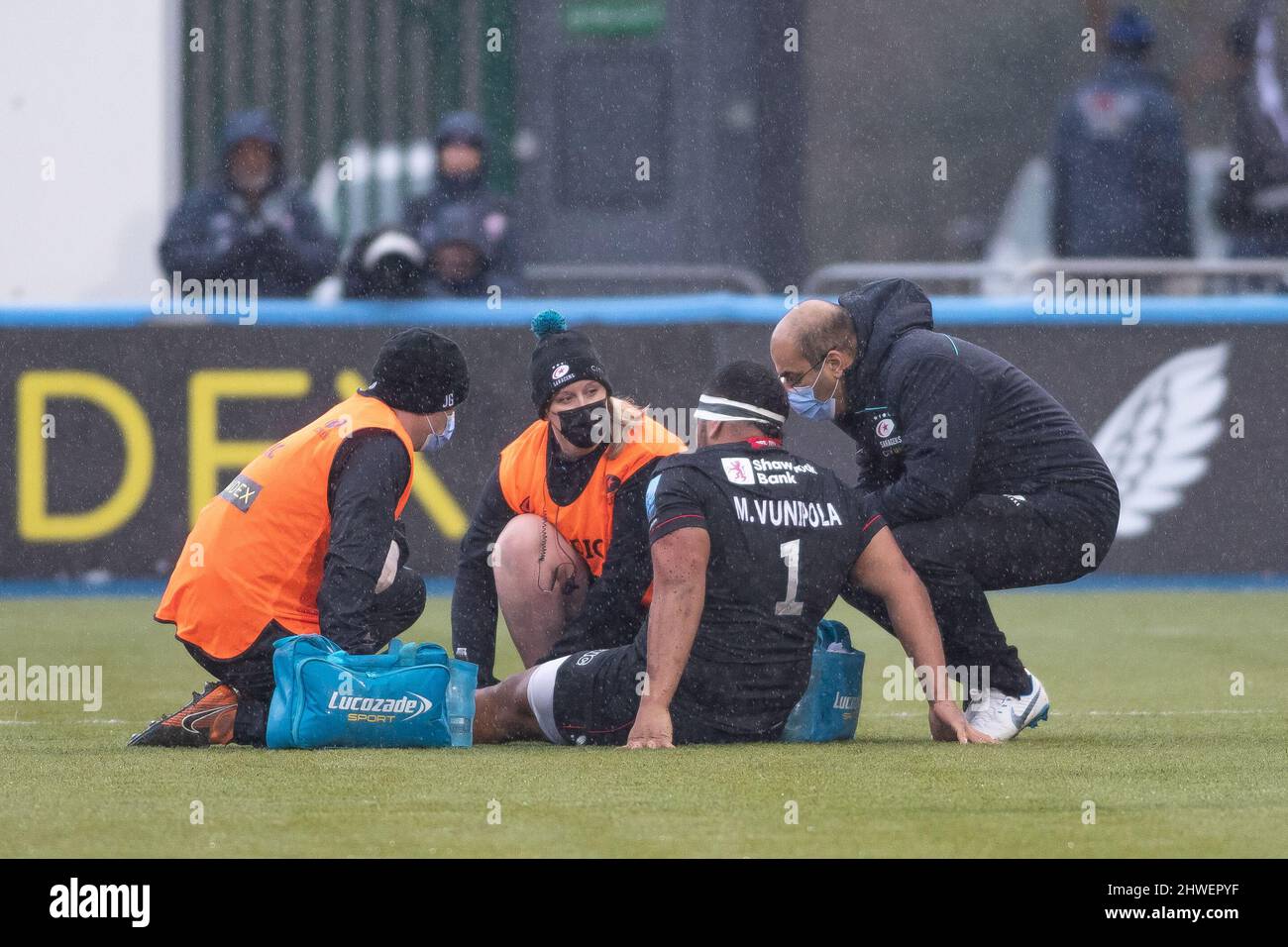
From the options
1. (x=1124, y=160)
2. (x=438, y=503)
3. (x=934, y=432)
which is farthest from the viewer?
(x=1124, y=160)

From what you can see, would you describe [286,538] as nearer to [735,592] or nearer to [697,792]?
[735,592]

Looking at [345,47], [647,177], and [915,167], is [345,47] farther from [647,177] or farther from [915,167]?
[915,167]

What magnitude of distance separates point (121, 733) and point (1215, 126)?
54.9 feet

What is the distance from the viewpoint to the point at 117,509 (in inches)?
482

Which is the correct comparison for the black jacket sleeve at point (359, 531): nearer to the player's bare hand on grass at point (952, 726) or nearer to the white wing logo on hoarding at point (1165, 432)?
the player's bare hand on grass at point (952, 726)

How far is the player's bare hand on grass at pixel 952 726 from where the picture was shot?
21.7 ft

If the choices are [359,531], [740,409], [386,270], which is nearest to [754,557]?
[740,409]

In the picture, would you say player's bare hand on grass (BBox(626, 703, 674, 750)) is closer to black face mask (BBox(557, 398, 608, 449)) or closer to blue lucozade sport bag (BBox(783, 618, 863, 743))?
blue lucozade sport bag (BBox(783, 618, 863, 743))

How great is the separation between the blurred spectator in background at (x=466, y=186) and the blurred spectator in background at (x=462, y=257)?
0.14ft

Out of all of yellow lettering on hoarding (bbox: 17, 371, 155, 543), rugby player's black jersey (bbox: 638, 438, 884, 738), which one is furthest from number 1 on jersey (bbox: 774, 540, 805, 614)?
yellow lettering on hoarding (bbox: 17, 371, 155, 543)

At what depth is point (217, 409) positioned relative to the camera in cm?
1228

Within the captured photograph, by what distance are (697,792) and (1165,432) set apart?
25.5ft

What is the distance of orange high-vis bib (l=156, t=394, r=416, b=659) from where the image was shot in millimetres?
6609

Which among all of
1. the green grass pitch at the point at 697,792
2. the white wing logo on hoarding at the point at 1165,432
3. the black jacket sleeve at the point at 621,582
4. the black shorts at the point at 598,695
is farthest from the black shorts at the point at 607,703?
the white wing logo on hoarding at the point at 1165,432
